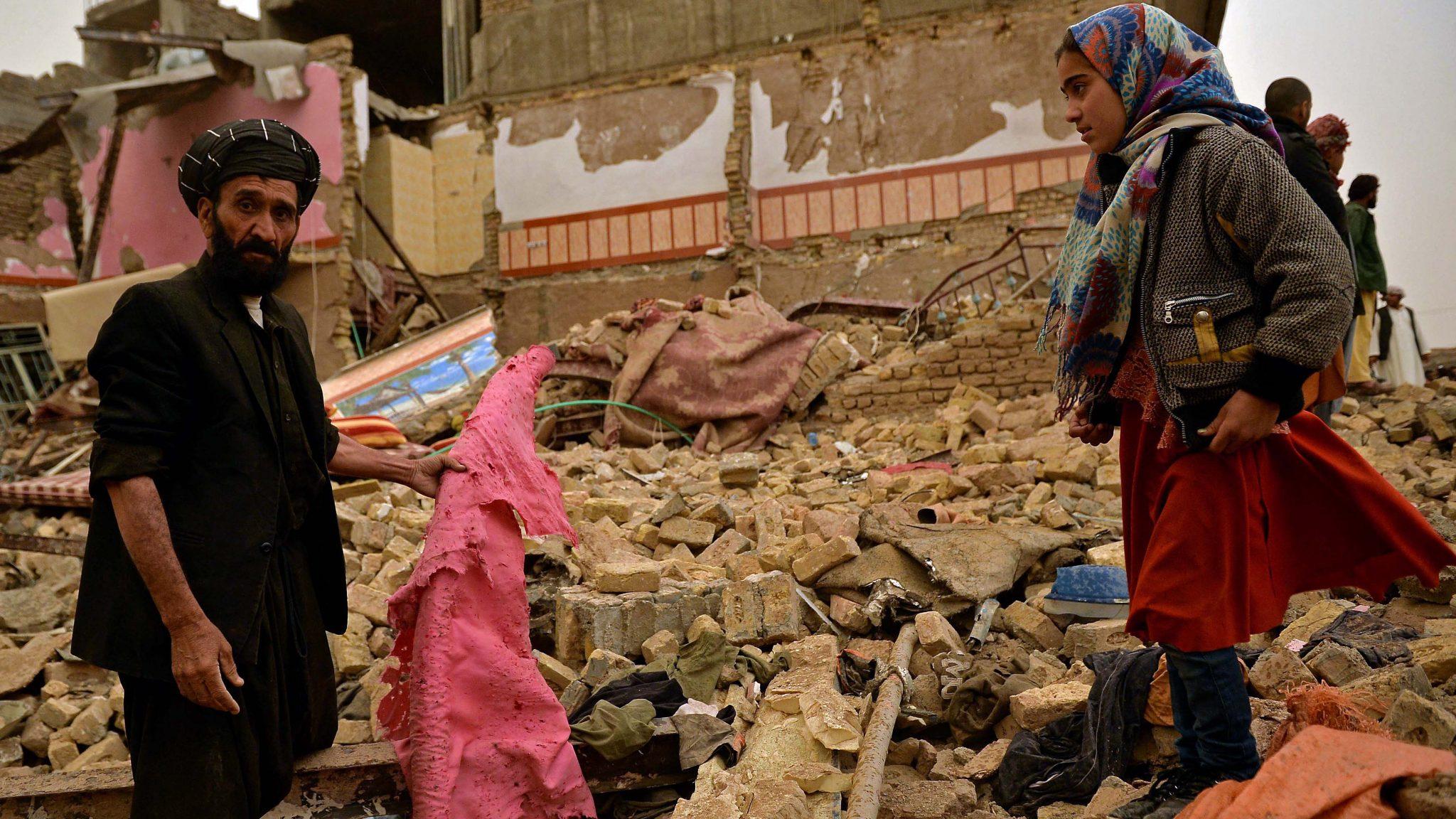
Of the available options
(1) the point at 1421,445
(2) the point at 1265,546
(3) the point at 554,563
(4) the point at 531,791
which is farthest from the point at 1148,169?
(1) the point at 1421,445

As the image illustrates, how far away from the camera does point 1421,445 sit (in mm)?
5805

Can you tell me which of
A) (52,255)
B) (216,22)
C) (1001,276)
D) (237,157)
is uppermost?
(216,22)

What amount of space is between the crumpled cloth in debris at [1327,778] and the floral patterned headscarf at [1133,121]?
2.50 ft

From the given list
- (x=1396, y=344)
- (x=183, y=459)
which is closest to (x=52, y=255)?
(x=183, y=459)

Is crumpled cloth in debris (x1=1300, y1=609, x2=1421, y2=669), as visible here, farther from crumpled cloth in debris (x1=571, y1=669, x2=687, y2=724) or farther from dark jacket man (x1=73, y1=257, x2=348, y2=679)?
dark jacket man (x1=73, y1=257, x2=348, y2=679)

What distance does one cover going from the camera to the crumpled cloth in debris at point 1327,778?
1310mm

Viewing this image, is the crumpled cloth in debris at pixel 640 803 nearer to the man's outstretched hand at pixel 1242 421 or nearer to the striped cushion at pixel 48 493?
the man's outstretched hand at pixel 1242 421

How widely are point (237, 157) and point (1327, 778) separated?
2.14 meters

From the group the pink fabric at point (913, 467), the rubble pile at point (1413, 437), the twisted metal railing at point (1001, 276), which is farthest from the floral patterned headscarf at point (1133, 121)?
the twisted metal railing at point (1001, 276)

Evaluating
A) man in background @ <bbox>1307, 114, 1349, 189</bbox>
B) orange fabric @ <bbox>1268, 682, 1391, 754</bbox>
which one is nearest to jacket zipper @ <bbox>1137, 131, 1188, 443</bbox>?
orange fabric @ <bbox>1268, 682, 1391, 754</bbox>

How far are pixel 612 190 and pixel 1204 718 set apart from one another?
14.0 m

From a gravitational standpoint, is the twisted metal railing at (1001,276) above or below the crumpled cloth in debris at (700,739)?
above

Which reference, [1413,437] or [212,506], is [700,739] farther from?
[1413,437]

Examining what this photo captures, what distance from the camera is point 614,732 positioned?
7.32ft
